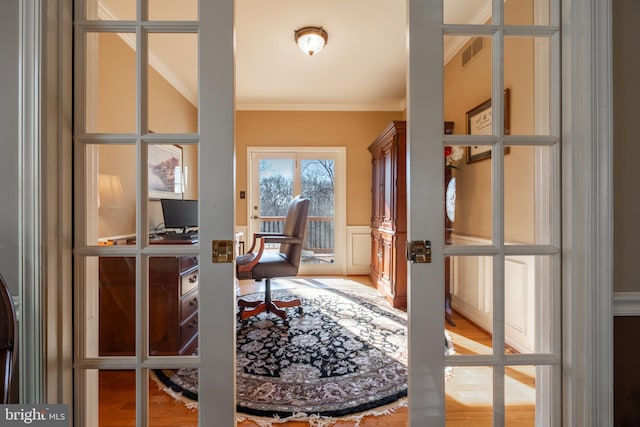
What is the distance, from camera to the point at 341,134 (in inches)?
186

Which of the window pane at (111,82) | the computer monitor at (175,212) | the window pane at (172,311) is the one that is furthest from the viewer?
the computer monitor at (175,212)

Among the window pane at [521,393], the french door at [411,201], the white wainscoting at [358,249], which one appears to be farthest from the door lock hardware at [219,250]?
the white wainscoting at [358,249]

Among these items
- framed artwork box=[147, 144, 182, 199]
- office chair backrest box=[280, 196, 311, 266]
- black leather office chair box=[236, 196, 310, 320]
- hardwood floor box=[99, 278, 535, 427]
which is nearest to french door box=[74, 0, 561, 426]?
hardwood floor box=[99, 278, 535, 427]

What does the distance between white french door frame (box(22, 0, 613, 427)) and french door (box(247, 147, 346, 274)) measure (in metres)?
3.69

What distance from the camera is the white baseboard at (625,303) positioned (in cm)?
94

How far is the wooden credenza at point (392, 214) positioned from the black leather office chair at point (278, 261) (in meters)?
1.04

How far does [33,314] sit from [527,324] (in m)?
1.83

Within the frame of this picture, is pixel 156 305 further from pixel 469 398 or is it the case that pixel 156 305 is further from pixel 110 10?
pixel 469 398

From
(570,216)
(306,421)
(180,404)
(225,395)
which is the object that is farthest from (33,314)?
(570,216)

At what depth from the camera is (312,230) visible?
4730 mm

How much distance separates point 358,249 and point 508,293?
3.50 metres

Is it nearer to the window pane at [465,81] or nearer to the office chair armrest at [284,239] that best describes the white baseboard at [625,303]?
the window pane at [465,81]

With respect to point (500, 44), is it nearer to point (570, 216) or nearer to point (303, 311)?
point (570, 216)

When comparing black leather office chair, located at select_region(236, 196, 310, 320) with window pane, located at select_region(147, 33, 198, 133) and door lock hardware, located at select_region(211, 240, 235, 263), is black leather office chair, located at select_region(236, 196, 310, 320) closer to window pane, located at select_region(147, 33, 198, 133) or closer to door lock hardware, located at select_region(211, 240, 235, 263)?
window pane, located at select_region(147, 33, 198, 133)
